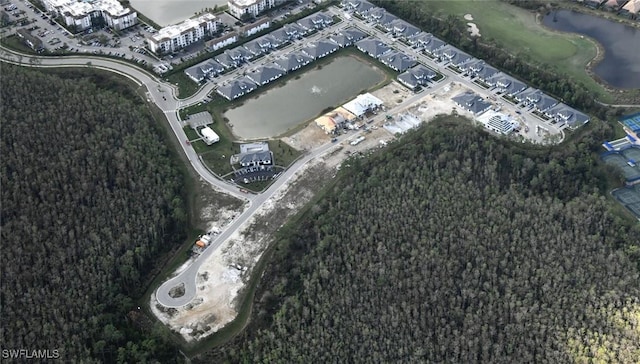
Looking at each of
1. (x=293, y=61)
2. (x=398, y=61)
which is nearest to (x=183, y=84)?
(x=293, y=61)

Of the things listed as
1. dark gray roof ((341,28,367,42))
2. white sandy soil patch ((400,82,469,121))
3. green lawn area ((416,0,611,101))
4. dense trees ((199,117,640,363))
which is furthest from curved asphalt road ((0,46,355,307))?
green lawn area ((416,0,611,101))

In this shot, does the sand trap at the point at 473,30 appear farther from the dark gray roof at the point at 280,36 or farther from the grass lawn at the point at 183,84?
the grass lawn at the point at 183,84

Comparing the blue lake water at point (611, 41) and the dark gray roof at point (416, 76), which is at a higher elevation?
the blue lake water at point (611, 41)

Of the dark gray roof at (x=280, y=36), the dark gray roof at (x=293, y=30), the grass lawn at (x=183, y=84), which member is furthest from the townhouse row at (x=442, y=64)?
the grass lawn at (x=183, y=84)

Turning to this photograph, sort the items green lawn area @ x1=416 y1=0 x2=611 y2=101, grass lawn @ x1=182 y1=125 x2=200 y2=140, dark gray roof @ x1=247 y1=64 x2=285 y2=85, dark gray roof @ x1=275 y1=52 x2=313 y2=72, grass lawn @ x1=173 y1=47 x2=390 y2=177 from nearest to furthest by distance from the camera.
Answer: grass lawn @ x1=173 y1=47 x2=390 y2=177 → grass lawn @ x1=182 y1=125 x2=200 y2=140 → dark gray roof @ x1=247 y1=64 x2=285 y2=85 → dark gray roof @ x1=275 y1=52 x2=313 y2=72 → green lawn area @ x1=416 y1=0 x2=611 y2=101

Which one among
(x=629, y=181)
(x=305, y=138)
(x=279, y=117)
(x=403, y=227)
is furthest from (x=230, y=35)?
(x=629, y=181)

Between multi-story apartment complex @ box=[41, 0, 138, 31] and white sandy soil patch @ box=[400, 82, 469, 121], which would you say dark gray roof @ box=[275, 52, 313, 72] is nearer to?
white sandy soil patch @ box=[400, 82, 469, 121]

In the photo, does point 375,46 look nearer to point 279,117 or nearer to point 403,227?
point 279,117
